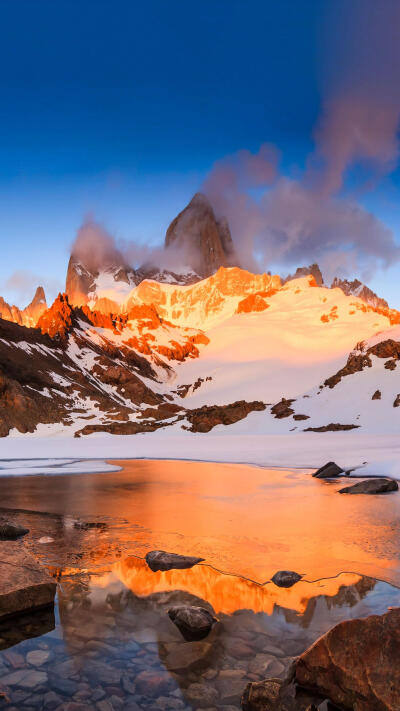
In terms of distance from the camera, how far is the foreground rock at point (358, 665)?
162 inches

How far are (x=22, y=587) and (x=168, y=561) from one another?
10.3 ft

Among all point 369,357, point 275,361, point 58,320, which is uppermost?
point 58,320

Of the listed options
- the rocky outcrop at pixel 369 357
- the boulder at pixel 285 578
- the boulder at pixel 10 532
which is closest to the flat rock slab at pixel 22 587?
the boulder at pixel 10 532

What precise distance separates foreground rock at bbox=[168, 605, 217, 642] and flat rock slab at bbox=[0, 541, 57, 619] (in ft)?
7.37

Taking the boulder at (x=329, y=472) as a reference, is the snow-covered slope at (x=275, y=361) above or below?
above

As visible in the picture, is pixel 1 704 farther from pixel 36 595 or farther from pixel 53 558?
pixel 53 558

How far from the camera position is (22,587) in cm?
725

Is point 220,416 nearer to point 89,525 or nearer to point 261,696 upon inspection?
point 89,525

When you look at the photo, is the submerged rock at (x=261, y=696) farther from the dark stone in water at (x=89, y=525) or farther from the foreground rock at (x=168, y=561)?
the dark stone in water at (x=89, y=525)

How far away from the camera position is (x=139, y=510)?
52.6ft

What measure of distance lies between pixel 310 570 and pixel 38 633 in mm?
5292

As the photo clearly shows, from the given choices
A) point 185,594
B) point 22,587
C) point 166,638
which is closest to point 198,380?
point 185,594

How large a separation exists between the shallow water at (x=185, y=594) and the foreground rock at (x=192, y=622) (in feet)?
0.35

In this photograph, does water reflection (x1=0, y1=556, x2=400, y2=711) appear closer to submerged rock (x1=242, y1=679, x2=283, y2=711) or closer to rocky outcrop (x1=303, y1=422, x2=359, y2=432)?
submerged rock (x1=242, y1=679, x2=283, y2=711)
